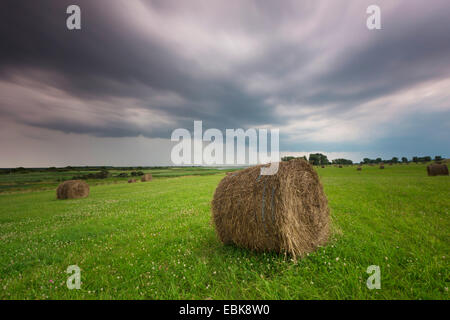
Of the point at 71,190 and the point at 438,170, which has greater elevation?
the point at 438,170

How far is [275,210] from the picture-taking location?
14.3ft

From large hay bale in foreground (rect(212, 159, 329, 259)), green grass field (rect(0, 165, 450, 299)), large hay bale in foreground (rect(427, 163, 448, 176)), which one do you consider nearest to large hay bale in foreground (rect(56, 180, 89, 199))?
green grass field (rect(0, 165, 450, 299))

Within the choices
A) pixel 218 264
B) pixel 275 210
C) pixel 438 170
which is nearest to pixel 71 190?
pixel 218 264

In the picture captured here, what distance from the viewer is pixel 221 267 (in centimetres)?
414

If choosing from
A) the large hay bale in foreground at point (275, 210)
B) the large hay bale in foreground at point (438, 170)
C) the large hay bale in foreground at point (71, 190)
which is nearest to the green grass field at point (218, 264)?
the large hay bale in foreground at point (275, 210)

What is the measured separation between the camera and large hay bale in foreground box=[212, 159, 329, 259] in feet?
14.4

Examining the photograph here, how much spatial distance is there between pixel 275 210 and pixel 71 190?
2603 centimetres

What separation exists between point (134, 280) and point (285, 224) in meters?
3.99

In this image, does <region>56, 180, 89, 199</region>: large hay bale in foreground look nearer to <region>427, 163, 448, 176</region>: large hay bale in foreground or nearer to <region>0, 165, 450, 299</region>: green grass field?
<region>0, 165, 450, 299</region>: green grass field

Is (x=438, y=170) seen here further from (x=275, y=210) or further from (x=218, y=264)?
(x=218, y=264)

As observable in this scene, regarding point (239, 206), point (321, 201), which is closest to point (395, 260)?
point (321, 201)

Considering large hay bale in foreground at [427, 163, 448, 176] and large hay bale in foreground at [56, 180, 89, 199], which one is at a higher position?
large hay bale in foreground at [427, 163, 448, 176]

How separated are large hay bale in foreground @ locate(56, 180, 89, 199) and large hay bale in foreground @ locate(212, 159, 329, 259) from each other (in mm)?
23834
